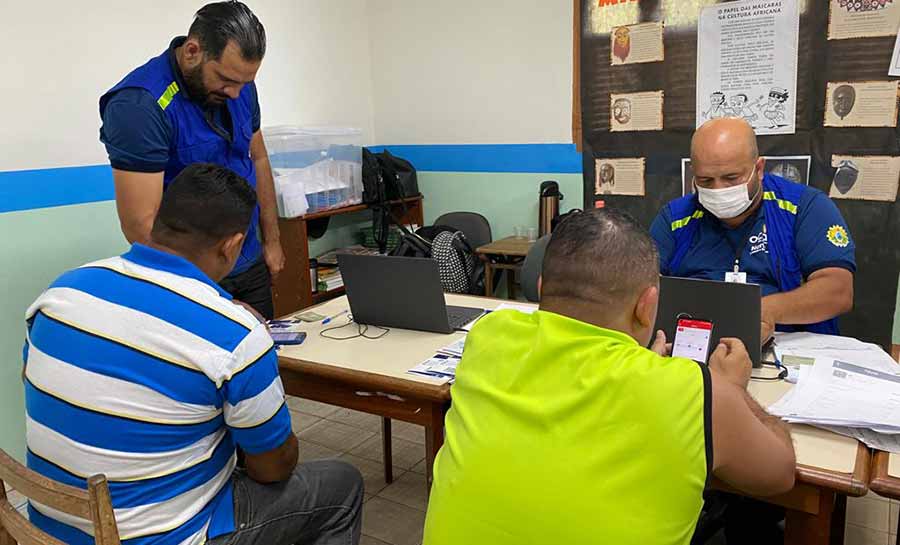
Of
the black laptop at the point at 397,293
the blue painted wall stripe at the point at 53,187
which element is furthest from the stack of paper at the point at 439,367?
the blue painted wall stripe at the point at 53,187

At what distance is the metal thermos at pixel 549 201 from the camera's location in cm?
420

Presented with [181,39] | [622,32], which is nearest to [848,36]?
[622,32]

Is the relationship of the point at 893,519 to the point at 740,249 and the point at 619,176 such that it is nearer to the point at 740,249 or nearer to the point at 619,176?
the point at 740,249

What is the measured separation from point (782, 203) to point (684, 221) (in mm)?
299

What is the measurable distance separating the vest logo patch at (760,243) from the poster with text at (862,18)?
61.2 inches

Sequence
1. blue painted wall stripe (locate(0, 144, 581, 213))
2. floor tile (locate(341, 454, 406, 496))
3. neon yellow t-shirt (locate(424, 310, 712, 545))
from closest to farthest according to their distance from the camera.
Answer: neon yellow t-shirt (locate(424, 310, 712, 545)), floor tile (locate(341, 454, 406, 496)), blue painted wall stripe (locate(0, 144, 581, 213))

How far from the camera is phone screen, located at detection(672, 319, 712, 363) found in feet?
5.34

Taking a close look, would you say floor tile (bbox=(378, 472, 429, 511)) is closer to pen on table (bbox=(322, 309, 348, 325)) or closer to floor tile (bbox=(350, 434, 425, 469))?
floor tile (bbox=(350, 434, 425, 469))

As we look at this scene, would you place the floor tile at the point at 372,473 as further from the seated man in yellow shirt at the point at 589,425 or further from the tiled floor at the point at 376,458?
the seated man in yellow shirt at the point at 589,425

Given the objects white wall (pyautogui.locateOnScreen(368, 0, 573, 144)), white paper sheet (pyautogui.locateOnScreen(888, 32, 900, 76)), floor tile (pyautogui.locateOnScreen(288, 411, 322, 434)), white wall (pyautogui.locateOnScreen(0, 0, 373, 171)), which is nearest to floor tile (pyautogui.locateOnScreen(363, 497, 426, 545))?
floor tile (pyautogui.locateOnScreen(288, 411, 322, 434))

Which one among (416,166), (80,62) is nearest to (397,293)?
(80,62)

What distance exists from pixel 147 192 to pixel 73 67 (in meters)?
1.36

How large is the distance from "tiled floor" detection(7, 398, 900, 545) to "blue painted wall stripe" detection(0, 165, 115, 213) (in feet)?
3.83

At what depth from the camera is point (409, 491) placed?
2.70 metres
